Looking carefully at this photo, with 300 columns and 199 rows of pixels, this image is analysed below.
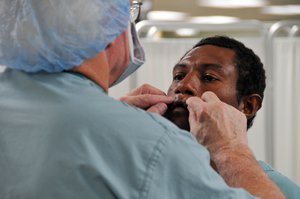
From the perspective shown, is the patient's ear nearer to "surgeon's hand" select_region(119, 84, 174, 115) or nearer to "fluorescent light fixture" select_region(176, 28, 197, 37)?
"surgeon's hand" select_region(119, 84, 174, 115)

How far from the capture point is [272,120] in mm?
2490

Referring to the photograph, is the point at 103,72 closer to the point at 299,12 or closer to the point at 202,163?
the point at 202,163

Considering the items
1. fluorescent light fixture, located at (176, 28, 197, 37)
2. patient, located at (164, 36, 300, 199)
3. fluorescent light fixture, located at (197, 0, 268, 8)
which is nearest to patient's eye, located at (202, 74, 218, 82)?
patient, located at (164, 36, 300, 199)

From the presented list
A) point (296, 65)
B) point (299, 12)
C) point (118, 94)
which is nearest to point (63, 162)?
point (118, 94)

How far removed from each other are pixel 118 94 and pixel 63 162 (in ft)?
5.46

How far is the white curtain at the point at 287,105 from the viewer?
255 cm

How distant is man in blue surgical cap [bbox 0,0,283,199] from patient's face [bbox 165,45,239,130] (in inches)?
20.7

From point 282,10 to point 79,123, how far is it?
813 cm

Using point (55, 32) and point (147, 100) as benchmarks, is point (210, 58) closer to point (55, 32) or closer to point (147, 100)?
point (147, 100)

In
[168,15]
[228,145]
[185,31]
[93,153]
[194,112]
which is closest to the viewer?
[93,153]

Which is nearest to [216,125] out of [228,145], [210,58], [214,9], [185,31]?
[228,145]

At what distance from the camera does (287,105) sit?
2.57 m

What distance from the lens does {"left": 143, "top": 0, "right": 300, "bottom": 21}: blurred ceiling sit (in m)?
7.77

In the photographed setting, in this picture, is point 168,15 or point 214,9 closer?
point 214,9
